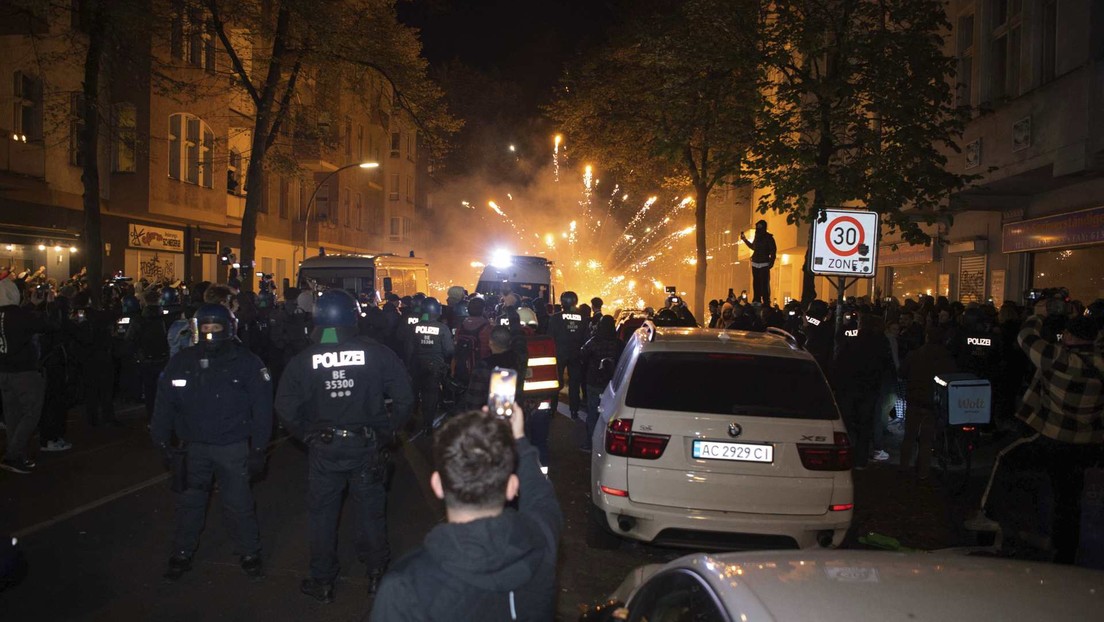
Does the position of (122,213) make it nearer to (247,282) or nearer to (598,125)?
(247,282)

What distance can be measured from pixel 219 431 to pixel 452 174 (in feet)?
201

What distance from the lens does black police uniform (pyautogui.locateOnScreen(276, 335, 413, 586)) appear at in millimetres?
5395

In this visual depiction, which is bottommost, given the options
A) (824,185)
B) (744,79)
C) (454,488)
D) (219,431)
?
(219,431)

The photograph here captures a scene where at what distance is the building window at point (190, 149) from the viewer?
26125mm

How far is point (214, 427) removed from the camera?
5645mm

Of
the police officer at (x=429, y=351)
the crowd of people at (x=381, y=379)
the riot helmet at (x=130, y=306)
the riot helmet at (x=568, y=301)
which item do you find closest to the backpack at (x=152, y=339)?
the crowd of people at (x=381, y=379)

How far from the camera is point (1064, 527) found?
616cm

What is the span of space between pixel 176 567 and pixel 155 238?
972 inches

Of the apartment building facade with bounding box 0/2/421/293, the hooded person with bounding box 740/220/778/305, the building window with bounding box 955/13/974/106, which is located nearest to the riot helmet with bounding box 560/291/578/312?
the hooded person with bounding box 740/220/778/305

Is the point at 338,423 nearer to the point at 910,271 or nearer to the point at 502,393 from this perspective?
the point at 502,393

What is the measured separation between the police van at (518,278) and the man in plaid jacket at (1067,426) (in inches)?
737

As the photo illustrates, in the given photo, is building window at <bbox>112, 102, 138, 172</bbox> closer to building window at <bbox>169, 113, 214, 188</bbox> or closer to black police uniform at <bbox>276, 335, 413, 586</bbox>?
building window at <bbox>169, 113, 214, 188</bbox>

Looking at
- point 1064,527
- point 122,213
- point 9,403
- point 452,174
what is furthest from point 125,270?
point 452,174

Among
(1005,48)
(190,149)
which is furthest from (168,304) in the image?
(190,149)
